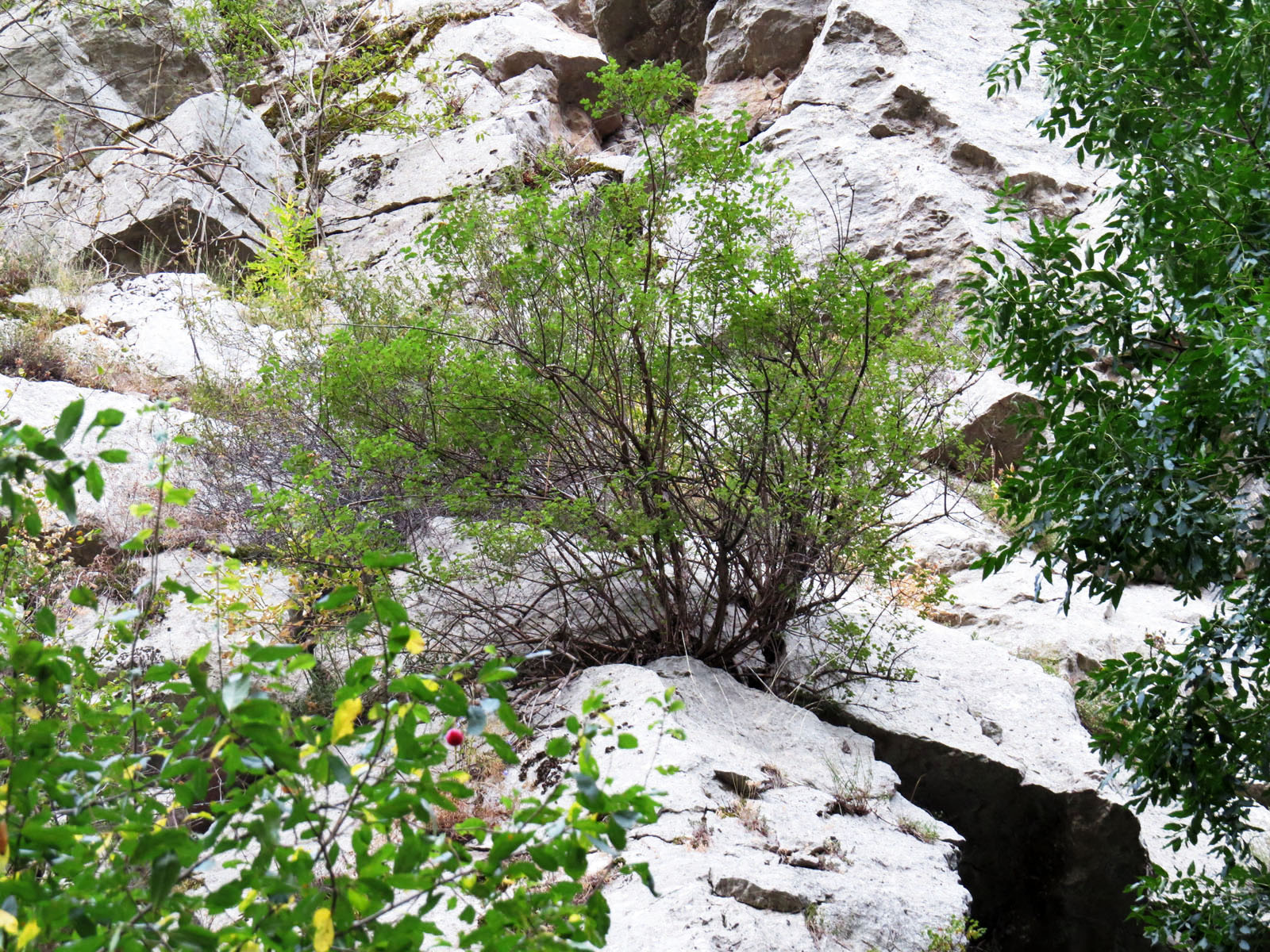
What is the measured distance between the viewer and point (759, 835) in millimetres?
4078

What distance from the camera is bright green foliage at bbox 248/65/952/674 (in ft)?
16.8

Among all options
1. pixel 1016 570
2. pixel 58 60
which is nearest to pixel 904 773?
pixel 1016 570

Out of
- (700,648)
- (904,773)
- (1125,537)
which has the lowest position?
(904,773)

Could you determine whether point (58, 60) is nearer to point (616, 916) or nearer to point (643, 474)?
point (643, 474)

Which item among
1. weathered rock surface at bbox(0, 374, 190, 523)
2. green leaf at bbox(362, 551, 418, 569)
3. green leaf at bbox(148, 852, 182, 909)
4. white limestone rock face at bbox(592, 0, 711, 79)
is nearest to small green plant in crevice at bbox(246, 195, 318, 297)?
weathered rock surface at bbox(0, 374, 190, 523)

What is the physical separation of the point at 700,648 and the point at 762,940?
236 cm

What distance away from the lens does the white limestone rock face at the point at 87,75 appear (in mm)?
14133

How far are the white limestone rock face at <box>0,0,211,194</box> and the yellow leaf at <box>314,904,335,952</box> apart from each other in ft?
48.7

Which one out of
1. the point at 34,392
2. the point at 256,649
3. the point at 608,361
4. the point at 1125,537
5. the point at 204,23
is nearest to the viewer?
the point at 256,649

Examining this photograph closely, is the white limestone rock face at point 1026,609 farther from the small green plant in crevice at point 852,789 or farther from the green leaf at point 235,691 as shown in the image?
the green leaf at point 235,691

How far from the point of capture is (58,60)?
14.6 m

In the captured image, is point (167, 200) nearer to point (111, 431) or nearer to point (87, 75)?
point (87, 75)

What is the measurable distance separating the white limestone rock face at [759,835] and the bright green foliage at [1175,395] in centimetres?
102

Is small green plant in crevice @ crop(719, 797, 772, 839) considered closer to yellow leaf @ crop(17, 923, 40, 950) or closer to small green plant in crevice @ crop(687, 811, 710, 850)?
small green plant in crevice @ crop(687, 811, 710, 850)
